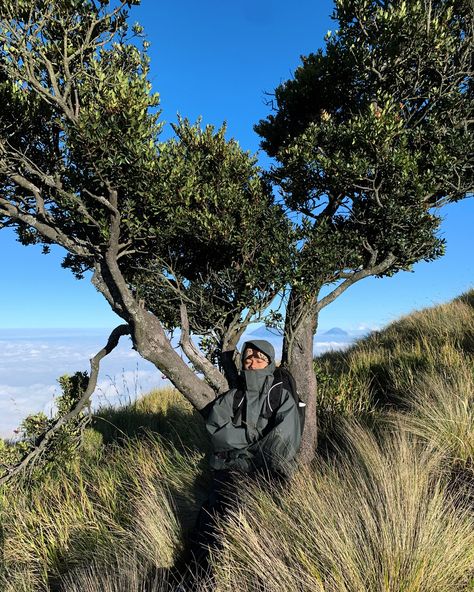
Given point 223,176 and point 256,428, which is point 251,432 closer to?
point 256,428

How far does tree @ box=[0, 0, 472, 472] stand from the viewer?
540 cm

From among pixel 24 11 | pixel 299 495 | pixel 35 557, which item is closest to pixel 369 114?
pixel 24 11

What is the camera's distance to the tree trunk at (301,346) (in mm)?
6992

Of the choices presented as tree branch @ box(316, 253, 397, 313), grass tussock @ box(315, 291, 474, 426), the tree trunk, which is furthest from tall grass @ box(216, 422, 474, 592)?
grass tussock @ box(315, 291, 474, 426)

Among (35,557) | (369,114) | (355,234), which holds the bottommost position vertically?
(35,557)

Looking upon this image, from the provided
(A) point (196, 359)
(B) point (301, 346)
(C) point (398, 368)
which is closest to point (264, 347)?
(A) point (196, 359)

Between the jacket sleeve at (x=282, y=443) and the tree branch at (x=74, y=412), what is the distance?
3250 mm

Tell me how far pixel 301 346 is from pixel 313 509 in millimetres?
3761

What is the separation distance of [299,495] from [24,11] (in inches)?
245

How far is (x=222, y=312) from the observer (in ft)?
23.0

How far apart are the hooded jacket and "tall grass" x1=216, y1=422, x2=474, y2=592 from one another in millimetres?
568

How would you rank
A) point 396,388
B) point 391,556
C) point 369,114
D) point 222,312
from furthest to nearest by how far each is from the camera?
point 396,388
point 222,312
point 369,114
point 391,556

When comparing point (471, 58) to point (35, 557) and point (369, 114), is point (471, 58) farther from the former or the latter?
point (35, 557)

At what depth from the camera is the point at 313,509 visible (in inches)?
141
